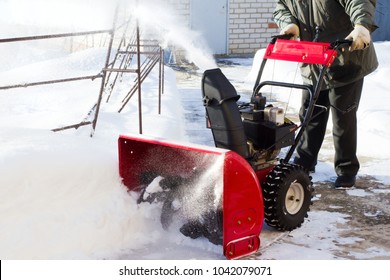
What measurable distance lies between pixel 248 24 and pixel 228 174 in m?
15.3

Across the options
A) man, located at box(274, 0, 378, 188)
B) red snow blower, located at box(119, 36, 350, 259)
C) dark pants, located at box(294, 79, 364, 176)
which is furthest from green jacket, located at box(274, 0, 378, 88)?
Result: red snow blower, located at box(119, 36, 350, 259)

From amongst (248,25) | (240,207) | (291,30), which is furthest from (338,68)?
(248,25)

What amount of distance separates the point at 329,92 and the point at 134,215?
1997mm

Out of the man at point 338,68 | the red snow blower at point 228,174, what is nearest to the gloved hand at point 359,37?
the red snow blower at point 228,174

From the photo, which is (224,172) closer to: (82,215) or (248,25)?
(82,215)

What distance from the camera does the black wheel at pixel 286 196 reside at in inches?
138

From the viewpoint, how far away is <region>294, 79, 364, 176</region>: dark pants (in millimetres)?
4496

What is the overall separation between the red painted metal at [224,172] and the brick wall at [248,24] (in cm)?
1441

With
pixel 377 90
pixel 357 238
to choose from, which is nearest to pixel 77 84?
pixel 377 90

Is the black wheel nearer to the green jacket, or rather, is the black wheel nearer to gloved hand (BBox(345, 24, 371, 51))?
gloved hand (BBox(345, 24, 371, 51))

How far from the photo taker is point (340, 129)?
4.60m

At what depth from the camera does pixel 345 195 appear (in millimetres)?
4441

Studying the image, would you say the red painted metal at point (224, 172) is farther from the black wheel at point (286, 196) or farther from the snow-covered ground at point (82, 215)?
the black wheel at point (286, 196)
